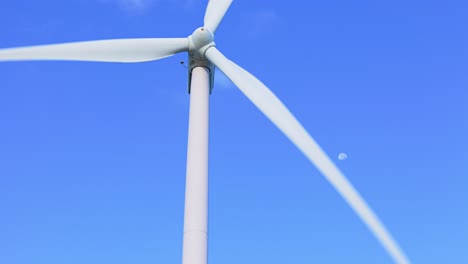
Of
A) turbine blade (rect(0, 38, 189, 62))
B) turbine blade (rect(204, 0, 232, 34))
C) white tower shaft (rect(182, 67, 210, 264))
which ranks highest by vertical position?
turbine blade (rect(204, 0, 232, 34))

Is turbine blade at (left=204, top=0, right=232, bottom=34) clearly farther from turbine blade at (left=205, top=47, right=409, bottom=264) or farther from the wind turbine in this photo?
turbine blade at (left=205, top=47, right=409, bottom=264)

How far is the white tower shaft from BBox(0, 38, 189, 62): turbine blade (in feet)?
4.92

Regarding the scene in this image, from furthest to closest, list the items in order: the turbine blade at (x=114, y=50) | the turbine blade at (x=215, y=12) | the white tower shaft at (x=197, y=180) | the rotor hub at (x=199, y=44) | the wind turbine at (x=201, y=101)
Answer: the turbine blade at (x=215, y=12)
the rotor hub at (x=199, y=44)
the turbine blade at (x=114, y=50)
the wind turbine at (x=201, y=101)
the white tower shaft at (x=197, y=180)

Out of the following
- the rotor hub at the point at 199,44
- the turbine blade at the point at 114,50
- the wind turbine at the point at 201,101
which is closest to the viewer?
the wind turbine at the point at 201,101

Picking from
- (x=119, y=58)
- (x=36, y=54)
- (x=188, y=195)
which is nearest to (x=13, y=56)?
(x=36, y=54)

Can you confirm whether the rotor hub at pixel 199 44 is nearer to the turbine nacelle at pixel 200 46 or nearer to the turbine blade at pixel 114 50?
the turbine nacelle at pixel 200 46

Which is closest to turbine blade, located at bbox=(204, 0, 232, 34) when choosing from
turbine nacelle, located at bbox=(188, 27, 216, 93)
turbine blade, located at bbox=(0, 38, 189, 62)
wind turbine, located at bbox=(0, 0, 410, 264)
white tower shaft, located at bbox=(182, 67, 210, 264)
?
wind turbine, located at bbox=(0, 0, 410, 264)

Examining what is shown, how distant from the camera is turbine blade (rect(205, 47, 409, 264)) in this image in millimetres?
14641

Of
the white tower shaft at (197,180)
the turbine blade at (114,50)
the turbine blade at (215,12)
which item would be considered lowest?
the white tower shaft at (197,180)

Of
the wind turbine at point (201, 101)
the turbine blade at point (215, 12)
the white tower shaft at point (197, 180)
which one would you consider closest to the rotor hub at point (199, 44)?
the wind turbine at point (201, 101)

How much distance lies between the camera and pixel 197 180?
562 inches

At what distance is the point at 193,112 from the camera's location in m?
15.6

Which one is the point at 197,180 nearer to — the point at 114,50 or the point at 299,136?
the point at 299,136

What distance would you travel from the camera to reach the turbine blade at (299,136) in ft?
48.0
